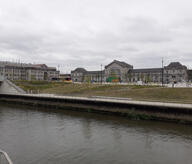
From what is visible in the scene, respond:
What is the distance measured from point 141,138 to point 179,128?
6848mm

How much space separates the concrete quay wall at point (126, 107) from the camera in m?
26.2

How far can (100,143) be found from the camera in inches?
718

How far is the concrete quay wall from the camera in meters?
26.2

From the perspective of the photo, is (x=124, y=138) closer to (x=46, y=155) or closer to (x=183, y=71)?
(x=46, y=155)

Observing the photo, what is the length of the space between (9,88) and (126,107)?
4318 cm

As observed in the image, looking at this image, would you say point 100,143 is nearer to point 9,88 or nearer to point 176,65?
point 9,88

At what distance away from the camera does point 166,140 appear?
19.1 metres

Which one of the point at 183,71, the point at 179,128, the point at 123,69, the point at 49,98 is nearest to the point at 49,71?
the point at 123,69

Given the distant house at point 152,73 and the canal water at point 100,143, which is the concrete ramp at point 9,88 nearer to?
the canal water at point 100,143

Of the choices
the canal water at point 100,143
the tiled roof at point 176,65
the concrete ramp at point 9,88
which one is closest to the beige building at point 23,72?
the concrete ramp at point 9,88

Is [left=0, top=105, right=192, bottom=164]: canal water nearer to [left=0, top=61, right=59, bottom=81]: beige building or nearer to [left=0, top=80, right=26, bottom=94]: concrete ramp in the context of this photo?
[left=0, top=80, right=26, bottom=94]: concrete ramp

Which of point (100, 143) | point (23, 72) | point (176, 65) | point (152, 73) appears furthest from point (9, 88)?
point (176, 65)

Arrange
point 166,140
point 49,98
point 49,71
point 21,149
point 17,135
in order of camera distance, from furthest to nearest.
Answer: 1. point 49,71
2. point 49,98
3. point 17,135
4. point 166,140
5. point 21,149

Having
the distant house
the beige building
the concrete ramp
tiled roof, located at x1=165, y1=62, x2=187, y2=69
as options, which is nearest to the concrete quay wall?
the concrete ramp
